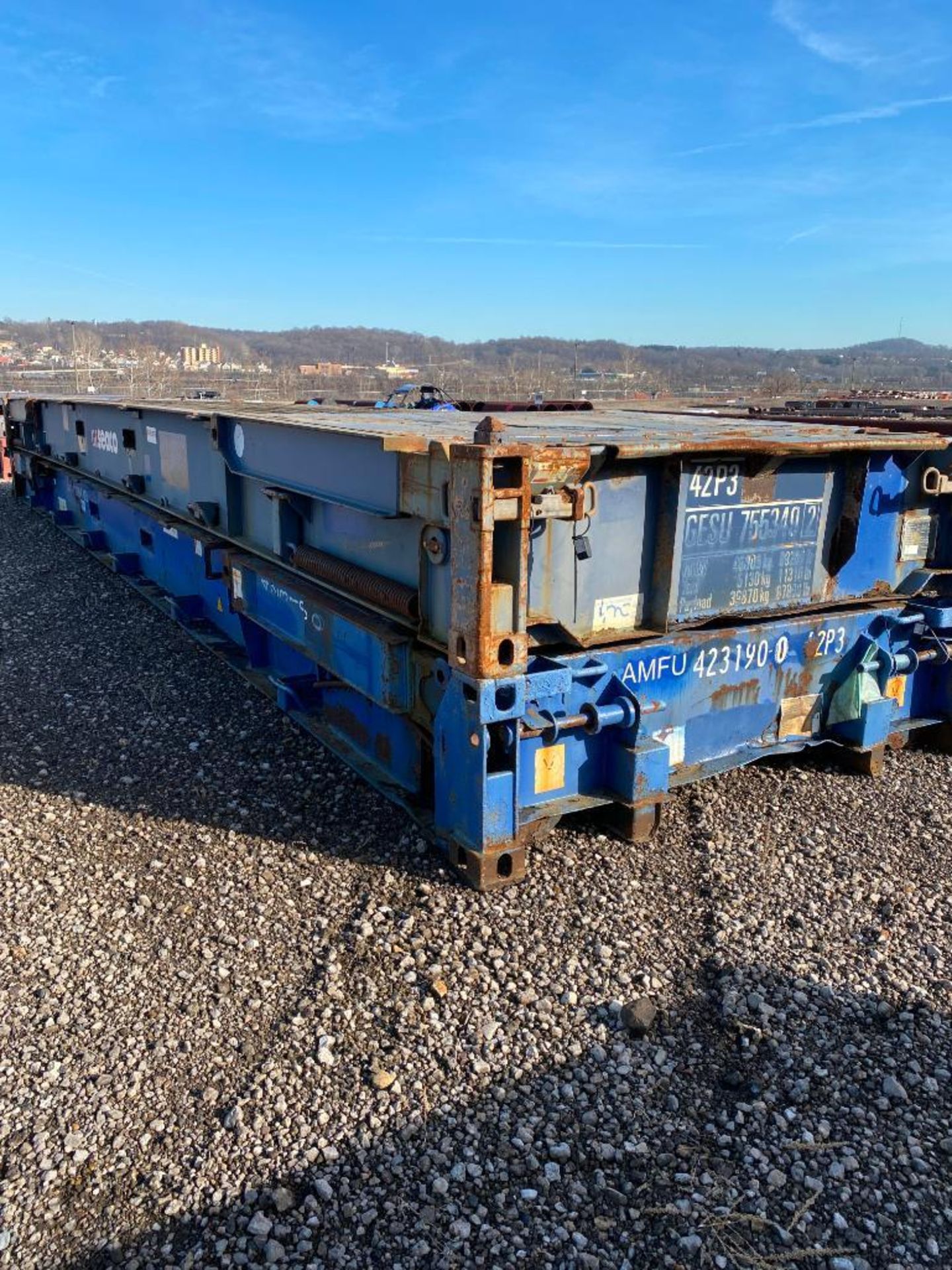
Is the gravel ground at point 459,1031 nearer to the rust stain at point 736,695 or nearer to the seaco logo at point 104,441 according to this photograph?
the rust stain at point 736,695

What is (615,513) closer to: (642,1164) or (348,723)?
(348,723)

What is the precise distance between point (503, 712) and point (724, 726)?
1.35 meters

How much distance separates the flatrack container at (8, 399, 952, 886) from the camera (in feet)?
10.9

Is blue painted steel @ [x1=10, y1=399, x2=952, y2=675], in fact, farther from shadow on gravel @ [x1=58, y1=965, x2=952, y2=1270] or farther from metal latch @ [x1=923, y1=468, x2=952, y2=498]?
shadow on gravel @ [x1=58, y1=965, x2=952, y2=1270]

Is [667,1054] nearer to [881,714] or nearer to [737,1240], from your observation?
[737,1240]

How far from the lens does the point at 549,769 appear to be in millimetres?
3645

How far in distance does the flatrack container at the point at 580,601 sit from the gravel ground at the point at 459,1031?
34 cm

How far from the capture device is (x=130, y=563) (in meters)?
8.34

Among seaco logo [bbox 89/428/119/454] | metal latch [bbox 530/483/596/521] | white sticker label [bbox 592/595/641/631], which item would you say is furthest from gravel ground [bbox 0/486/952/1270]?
seaco logo [bbox 89/428/119/454]

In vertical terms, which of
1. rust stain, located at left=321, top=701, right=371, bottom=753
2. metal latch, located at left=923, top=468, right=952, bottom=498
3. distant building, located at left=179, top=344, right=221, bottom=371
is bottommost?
rust stain, located at left=321, top=701, right=371, bottom=753

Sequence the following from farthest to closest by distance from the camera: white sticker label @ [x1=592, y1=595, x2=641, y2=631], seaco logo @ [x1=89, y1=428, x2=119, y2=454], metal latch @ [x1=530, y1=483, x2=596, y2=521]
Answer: seaco logo @ [x1=89, y1=428, x2=119, y2=454] → white sticker label @ [x1=592, y1=595, x2=641, y2=631] → metal latch @ [x1=530, y1=483, x2=596, y2=521]

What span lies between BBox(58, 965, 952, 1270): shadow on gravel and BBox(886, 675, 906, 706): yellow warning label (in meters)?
2.05

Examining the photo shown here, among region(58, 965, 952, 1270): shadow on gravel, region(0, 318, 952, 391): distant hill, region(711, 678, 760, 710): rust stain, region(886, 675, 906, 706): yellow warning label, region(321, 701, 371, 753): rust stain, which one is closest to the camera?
region(58, 965, 952, 1270): shadow on gravel

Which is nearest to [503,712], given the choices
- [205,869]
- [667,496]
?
[667,496]
